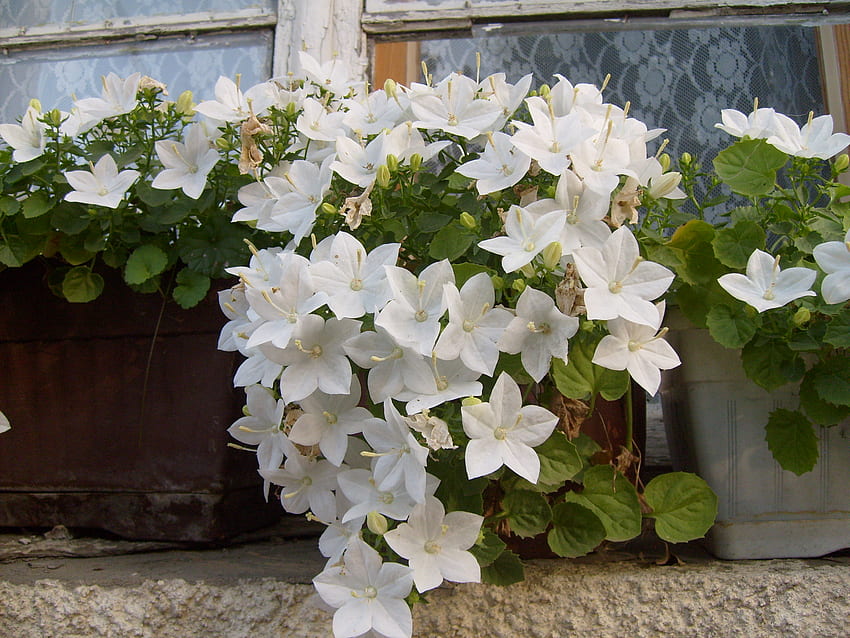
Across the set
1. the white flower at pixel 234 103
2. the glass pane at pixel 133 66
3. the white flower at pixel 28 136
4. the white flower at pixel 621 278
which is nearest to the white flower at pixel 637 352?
the white flower at pixel 621 278

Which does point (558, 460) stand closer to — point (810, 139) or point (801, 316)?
point (801, 316)

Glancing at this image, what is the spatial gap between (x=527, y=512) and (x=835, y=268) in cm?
38

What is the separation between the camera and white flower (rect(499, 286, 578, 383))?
65 centimetres

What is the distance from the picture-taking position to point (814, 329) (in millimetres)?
783

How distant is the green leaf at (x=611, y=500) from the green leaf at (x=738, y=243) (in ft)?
0.86

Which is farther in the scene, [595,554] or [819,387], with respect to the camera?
[595,554]

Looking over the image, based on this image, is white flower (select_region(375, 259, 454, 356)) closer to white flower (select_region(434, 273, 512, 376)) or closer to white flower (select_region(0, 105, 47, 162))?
white flower (select_region(434, 273, 512, 376))

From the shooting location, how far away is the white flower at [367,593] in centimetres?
60

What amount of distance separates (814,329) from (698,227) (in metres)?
0.16

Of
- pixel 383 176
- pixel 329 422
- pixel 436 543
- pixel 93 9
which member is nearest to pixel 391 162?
pixel 383 176

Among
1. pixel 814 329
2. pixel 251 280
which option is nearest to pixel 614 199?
pixel 814 329

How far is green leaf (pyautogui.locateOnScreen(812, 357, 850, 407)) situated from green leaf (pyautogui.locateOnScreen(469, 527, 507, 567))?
38 centimetres

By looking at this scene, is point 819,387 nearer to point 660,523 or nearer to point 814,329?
point 814,329

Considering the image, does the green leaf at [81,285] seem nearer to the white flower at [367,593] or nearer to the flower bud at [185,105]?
the flower bud at [185,105]
